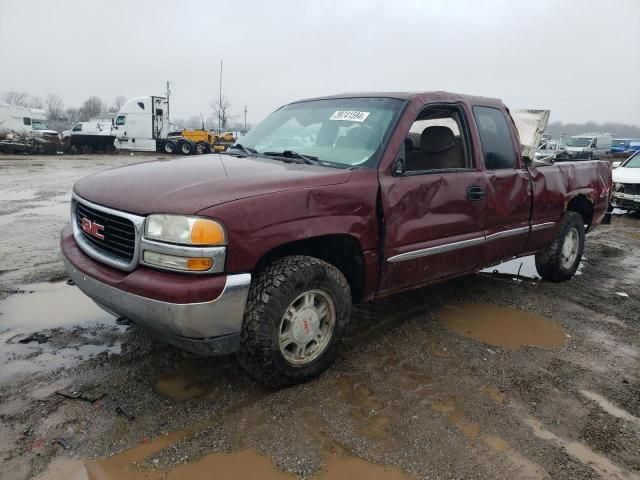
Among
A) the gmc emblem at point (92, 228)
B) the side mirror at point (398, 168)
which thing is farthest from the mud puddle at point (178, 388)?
the side mirror at point (398, 168)

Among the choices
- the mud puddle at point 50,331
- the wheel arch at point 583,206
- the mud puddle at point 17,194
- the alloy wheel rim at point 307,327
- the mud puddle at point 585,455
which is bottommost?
the mud puddle at point 585,455

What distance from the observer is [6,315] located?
3.87 m

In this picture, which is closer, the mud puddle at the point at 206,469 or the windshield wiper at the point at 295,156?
the mud puddle at the point at 206,469

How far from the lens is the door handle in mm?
3770

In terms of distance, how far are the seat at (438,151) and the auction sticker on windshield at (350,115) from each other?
622mm

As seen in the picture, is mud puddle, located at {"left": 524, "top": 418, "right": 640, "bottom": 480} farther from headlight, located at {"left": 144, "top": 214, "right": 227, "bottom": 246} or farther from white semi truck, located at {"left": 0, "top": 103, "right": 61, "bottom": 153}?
white semi truck, located at {"left": 0, "top": 103, "right": 61, "bottom": 153}

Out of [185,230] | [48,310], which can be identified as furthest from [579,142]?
[185,230]

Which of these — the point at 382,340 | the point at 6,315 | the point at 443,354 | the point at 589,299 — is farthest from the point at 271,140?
the point at 589,299

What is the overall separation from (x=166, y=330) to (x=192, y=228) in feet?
1.81

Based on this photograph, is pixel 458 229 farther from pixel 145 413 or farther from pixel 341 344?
pixel 145 413

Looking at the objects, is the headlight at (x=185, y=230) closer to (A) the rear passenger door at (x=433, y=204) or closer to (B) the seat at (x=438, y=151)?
(A) the rear passenger door at (x=433, y=204)

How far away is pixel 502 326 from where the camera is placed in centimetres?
410

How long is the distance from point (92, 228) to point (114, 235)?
0.29 meters

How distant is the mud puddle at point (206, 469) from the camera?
2168 mm
